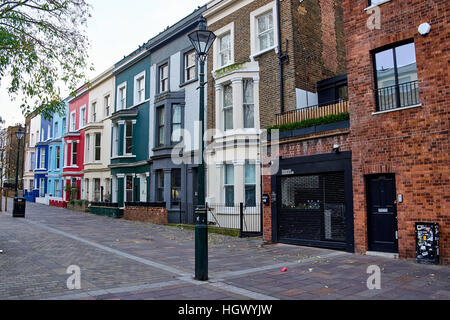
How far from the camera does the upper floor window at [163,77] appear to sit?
21.8 meters

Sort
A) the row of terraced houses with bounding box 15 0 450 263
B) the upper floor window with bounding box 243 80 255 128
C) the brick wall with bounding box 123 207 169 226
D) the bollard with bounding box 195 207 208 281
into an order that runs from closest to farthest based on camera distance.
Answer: the bollard with bounding box 195 207 208 281, the row of terraced houses with bounding box 15 0 450 263, the upper floor window with bounding box 243 80 255 128, the brick wall with bounding box 123 207 169 226

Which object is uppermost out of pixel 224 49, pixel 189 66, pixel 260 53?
pixel 224 49

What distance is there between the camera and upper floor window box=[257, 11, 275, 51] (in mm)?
15695

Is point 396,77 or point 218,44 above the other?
point 218,44

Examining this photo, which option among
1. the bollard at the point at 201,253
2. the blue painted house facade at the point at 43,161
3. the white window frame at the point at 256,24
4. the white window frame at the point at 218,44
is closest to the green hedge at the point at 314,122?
the white window frame at the point at 256,24

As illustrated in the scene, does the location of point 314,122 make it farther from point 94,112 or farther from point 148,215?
point 94,112

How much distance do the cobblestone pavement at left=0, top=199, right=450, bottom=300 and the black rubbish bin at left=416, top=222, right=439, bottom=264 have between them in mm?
296

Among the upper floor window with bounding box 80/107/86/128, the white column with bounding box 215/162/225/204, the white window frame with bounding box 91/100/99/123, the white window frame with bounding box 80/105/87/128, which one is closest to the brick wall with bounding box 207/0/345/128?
the white column with bounding box 215/162/225/204

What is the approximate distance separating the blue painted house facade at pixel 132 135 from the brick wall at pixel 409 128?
14780mm

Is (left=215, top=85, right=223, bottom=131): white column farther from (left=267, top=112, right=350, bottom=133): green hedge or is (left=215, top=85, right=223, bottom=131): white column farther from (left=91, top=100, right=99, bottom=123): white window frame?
(left=91, top=100, right=99, bottom=123): white window frame

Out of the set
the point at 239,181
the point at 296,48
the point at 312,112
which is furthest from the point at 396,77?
the point at 239,181

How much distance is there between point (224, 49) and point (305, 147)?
322 inches

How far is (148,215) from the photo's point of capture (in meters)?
20.0

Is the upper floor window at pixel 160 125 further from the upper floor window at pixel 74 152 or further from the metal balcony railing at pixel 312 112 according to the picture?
the upper floor window at pixel 74 152
